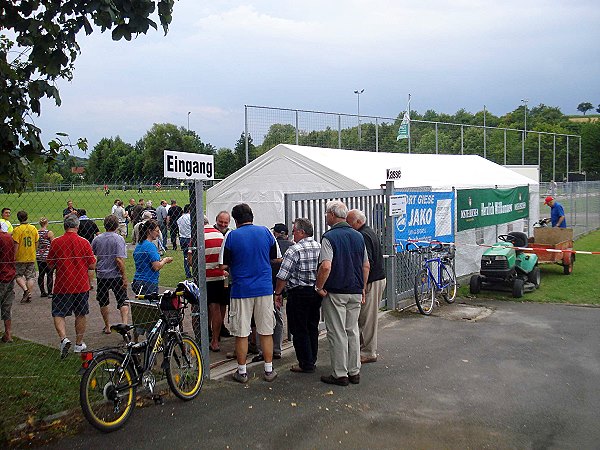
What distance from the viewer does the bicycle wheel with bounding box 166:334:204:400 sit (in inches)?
226

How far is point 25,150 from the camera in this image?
5.49 meters

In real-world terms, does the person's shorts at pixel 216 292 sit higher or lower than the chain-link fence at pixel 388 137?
lower

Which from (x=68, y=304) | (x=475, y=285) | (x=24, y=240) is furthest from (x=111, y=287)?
(x=475, y=285)

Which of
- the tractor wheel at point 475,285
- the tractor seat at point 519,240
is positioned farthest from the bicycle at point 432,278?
the tractor seat at point 519,240

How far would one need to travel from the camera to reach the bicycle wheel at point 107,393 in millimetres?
4906

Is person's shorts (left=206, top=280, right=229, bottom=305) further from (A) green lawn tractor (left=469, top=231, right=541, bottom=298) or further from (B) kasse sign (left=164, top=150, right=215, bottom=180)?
(A) green lawn tractor (left=469, top=231, right=541, bottom=298)

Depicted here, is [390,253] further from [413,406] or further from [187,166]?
[187,166]

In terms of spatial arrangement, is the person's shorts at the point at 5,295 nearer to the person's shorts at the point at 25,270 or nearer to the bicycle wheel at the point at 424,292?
the person's shorts at the point at 25,270

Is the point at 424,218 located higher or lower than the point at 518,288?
higher

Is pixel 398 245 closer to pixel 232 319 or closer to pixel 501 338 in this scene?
pixel 501 338

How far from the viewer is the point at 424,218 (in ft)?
37.3

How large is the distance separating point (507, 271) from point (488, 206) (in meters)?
3.20

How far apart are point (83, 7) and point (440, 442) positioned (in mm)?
4786

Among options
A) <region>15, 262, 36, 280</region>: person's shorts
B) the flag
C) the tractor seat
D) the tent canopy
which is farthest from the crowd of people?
the flag
